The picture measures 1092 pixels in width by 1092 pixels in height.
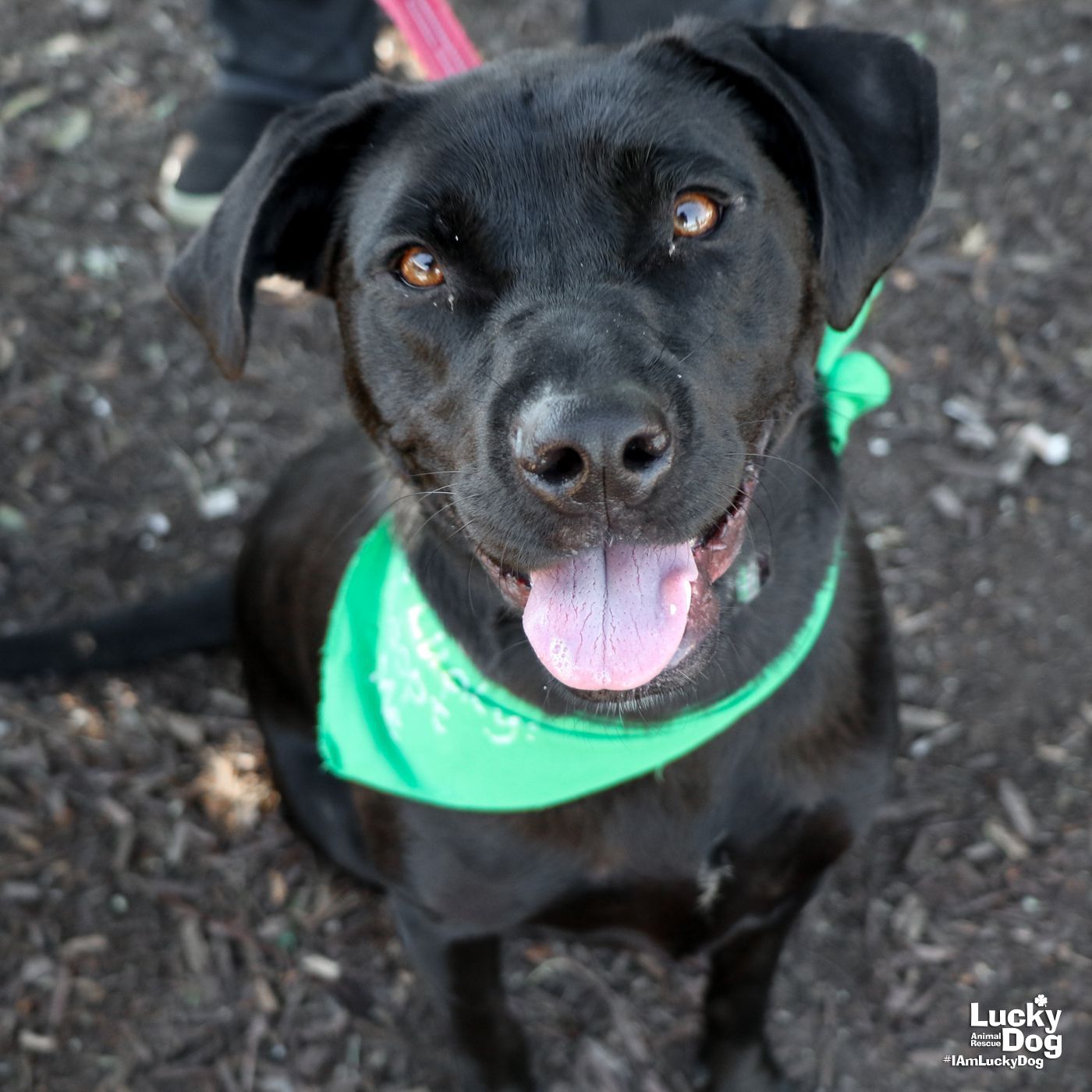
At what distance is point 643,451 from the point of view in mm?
1748

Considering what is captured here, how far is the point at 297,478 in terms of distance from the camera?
10.2 ft

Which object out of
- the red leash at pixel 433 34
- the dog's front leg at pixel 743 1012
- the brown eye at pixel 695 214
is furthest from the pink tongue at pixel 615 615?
the red leash at pixel 433 34

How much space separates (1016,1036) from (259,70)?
3756mm

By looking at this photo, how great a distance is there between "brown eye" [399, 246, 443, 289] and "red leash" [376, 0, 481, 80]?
0.68m

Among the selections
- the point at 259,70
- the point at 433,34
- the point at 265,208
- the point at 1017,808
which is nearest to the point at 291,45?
the point at 259,70

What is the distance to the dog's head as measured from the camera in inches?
73.2

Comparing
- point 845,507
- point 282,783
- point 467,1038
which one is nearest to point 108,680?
point 282,783

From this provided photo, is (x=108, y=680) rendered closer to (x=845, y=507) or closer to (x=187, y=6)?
(x=845, y=507)

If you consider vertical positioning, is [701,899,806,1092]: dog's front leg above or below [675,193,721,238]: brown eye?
below

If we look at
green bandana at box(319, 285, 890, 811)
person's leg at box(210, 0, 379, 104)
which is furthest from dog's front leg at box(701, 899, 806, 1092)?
person's leg at box(210, 0, 379, 104)

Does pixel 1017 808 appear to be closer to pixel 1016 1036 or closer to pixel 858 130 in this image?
pixel 1016 1036

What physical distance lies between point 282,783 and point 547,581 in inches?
56.8

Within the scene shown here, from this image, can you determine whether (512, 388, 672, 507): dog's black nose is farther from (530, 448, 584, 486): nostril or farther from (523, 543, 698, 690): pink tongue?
(523, 543, 698, 690): pink tongue

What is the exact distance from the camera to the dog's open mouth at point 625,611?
6.37ft
